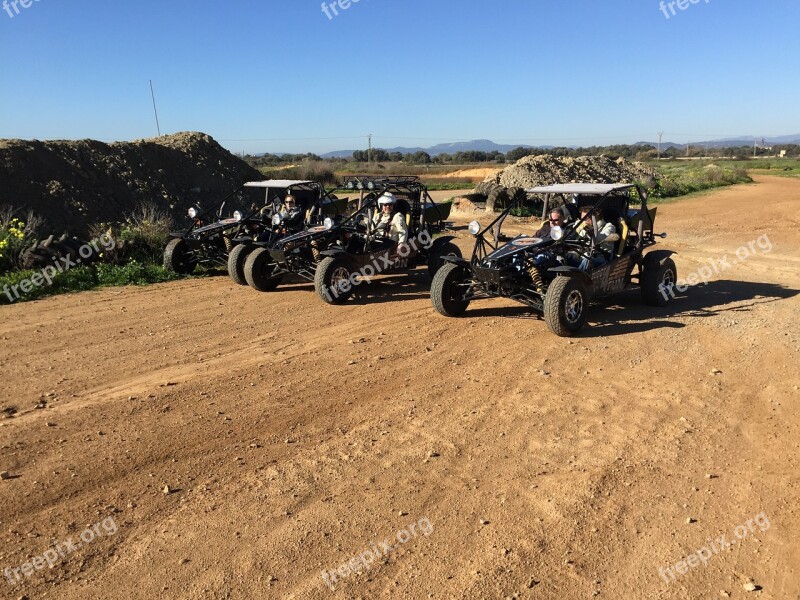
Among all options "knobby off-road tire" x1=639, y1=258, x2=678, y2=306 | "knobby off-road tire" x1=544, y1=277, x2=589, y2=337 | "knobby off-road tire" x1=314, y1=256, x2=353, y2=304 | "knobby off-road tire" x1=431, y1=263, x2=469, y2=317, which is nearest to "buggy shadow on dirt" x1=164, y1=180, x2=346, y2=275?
"knobby off-road tire" x1=314, y1=256, x2=353, y2=304

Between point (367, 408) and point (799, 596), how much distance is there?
132 inches

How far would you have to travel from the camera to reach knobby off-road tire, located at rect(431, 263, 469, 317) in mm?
8195

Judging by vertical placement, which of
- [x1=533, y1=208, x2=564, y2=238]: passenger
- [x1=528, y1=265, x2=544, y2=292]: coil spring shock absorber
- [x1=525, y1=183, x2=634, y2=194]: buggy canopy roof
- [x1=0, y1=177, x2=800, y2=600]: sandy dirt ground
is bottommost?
[x1=0, y1=177, x2=800, y2=600]: sandy dirt ground

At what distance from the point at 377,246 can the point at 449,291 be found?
210cm

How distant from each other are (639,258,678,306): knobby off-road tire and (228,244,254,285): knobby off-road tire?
6361 millimetres

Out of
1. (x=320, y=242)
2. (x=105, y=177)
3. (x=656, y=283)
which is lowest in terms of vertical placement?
(x=656, y=283)

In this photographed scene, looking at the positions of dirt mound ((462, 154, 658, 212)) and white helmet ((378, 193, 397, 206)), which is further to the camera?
dirt mound ((462, 154, 658, 212))

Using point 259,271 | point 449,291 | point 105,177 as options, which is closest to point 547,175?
point 105,177

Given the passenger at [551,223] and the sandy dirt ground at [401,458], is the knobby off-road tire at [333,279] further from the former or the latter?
the passenger at [551,223]

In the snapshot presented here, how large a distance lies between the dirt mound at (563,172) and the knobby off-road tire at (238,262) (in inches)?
634

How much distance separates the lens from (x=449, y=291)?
8273mm

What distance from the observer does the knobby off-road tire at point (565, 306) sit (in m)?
7.21

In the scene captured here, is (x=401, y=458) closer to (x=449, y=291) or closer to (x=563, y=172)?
(x=449, y=291)

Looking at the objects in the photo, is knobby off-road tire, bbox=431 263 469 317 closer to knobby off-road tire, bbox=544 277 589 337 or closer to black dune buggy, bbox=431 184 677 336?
black dune buggy, bbox=431 184 677 336
